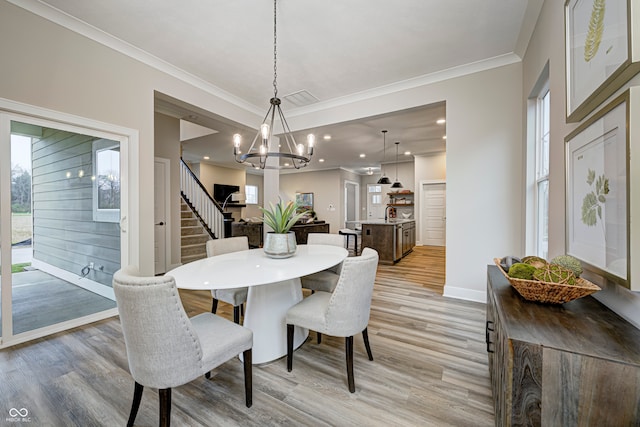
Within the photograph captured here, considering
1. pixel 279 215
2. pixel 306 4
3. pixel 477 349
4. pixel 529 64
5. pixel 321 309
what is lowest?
pixel 477 349

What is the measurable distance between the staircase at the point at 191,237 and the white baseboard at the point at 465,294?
464cm

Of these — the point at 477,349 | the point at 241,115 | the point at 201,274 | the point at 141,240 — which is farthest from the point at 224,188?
the point at 477,349

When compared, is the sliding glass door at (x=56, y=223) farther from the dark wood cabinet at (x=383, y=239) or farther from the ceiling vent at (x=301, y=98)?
the dark wood cabinet at (x=383, y=239)

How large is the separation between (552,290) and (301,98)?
3.86 metres

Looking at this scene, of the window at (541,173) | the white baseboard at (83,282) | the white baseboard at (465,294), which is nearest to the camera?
the window at (541,173)

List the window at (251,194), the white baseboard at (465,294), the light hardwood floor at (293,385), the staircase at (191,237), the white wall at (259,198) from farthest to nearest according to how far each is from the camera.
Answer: the window at (251,194) < the white wall at (259,198) < the staircase at (191,237) < the white baseboard at (465,294) < the light hardwood floor at (293,385)

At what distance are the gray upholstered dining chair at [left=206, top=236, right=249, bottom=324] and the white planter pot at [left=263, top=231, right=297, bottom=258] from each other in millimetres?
426

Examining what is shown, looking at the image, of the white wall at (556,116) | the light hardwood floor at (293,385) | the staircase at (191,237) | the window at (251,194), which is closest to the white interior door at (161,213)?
the staircase at (191,237)

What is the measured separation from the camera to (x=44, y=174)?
8.43ft

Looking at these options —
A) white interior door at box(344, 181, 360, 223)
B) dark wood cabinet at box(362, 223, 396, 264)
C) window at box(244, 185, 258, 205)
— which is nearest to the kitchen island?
dark wood cabinet at box(362, 223, 396, 264)

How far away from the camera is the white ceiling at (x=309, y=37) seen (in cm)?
224

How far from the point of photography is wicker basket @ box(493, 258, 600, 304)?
41.4 inches

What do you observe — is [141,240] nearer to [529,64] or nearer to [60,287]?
[60,287]

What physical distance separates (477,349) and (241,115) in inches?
169
